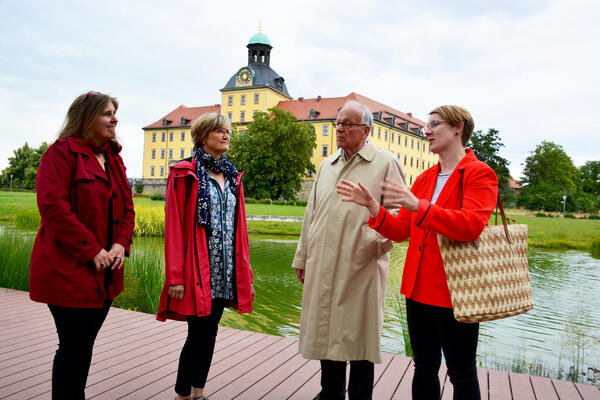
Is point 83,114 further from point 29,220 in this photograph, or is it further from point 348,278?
point 29,220

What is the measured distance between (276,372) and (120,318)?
2.21 meters

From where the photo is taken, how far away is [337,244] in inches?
99.6

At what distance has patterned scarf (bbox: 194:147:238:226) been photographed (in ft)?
8.48

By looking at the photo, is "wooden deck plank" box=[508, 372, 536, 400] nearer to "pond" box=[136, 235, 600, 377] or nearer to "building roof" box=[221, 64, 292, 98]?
"pond" box=[136, 235, 600, 377]

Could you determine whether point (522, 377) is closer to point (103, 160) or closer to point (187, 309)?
point (187, 309)

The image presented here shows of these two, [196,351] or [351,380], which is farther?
[196,351]

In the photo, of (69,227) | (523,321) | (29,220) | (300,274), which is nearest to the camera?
(69,227)

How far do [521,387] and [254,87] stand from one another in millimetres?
53463

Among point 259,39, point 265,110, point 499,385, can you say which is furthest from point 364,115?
point 259,39

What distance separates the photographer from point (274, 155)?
4353 cm

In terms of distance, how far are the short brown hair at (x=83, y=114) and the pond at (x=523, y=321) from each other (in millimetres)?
3685

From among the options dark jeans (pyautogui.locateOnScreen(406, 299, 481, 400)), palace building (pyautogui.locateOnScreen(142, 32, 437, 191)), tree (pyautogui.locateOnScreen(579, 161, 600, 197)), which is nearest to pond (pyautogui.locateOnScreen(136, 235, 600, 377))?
dark jeans (pyautogui.locateOnScreen(406, 299, 481, 400))

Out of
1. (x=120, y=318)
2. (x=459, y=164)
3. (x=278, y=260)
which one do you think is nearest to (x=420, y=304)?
(x=459, y=164)

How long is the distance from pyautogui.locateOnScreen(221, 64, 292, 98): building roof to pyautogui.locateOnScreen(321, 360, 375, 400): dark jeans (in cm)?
5322
